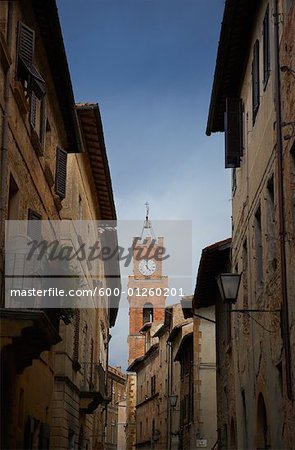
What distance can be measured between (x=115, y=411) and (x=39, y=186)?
73068 millimetres

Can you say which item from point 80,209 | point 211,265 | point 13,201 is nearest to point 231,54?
point 13,201

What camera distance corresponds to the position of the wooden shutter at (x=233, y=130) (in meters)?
19.9

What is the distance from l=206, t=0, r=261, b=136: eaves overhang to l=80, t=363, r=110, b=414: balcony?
28.9 feet

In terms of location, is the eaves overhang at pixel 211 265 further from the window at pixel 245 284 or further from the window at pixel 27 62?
the window at pixel 27 62

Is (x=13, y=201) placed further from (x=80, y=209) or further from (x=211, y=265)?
(x=211, y=265)

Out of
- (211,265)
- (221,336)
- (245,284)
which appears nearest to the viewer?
(245,284)

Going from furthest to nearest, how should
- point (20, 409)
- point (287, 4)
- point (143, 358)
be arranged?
point (143, 358) → point (20, 409) → point (287, 4)

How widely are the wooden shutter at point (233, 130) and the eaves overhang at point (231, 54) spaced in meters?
0.65

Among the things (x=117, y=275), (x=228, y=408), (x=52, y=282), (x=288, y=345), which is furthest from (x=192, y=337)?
(x=288, y=345)

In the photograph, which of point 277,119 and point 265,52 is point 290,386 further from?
point 265,52

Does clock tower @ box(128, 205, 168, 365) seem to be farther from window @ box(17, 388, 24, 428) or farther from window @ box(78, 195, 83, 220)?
window @ box(17, 388, 24, 428)

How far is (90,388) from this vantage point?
27.4 m

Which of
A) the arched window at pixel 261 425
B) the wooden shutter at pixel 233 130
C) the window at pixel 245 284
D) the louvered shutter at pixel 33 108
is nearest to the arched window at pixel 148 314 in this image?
the wooden shutter at pixel 233 130

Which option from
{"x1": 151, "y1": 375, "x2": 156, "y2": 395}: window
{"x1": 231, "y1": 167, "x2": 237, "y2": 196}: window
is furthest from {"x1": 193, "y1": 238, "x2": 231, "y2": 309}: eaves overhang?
{"x1": 151, "y1": 375, "x2": 156, "y2": 395}: window
